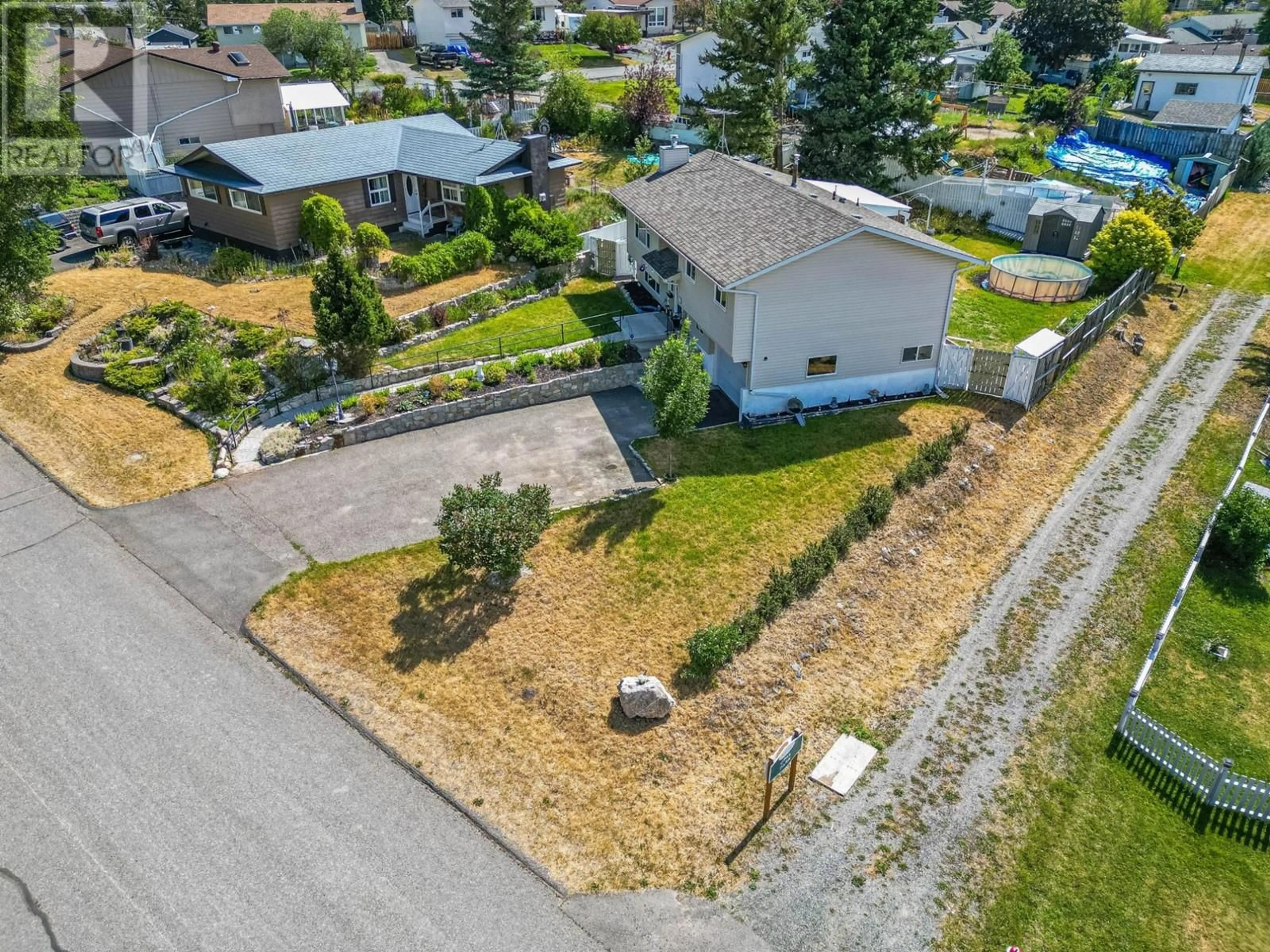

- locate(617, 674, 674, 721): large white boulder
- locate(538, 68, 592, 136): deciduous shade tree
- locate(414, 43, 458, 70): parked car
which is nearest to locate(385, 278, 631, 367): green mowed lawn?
locate(617, 674, 674, 721): large white boulder

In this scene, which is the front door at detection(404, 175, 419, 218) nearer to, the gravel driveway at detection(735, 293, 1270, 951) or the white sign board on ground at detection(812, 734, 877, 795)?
the gravel driveway at detection(735, 293, 1270, 951)

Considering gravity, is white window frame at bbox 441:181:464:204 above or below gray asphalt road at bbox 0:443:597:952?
above

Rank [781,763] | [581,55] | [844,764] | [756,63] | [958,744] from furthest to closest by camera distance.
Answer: [581,55] < [756,63] < [958,744] < [844,764] < [781,763]

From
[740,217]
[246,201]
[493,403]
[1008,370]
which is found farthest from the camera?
[246,201]

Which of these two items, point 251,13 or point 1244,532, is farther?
point 251,13

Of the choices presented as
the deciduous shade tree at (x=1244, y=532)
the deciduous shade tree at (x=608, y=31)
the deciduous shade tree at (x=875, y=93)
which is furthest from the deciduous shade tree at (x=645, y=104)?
the deciduous shade tree at (x=1244, y=532)

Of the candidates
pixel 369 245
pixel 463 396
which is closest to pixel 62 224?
pixel 369 245

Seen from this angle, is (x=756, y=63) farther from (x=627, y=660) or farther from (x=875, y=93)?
(x=627, y=660)
